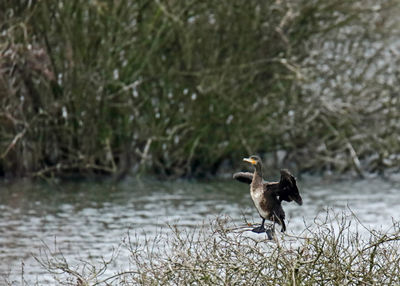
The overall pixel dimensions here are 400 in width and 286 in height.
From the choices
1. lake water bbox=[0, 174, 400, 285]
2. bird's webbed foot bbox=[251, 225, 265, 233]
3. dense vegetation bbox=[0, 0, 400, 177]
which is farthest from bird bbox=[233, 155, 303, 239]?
dense vegetation bbox=[0, 0, 400, 177]

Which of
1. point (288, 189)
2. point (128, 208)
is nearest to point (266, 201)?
point (288, 189)

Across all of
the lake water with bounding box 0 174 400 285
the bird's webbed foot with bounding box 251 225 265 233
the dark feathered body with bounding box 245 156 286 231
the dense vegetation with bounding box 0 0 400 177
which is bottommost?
the lake water with bounding box 0 174 400 285

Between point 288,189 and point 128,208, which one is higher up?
point 288,189

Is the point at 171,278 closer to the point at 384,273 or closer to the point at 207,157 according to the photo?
the point at 384,273

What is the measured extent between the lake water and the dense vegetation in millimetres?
657

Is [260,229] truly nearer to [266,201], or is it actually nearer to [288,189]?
[266,201]

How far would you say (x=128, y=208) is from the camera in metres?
23.1

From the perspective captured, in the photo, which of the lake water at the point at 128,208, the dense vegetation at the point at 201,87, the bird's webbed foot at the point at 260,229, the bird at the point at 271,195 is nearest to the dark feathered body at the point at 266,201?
the bird at the point at 271,195

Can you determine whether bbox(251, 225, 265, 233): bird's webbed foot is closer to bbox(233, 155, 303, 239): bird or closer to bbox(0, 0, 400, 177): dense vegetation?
bbox(233, 155, 303, 239): bird

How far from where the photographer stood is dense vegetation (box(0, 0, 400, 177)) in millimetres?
25703

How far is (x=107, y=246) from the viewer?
59.7ft

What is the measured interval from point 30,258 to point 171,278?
699 centimetres

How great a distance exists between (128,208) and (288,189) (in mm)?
12744

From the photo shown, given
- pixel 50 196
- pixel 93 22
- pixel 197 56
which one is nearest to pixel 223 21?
pixel 197 56
